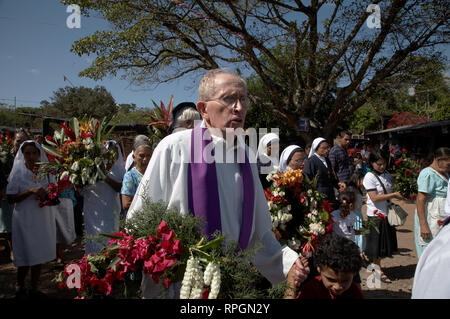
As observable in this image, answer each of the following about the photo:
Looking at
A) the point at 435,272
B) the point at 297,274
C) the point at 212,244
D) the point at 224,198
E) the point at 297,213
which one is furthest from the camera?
the point at 297,213

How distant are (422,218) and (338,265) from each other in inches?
116

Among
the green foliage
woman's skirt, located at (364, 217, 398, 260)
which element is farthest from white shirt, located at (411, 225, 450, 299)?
woman's skirt, located at (364, 217, 398, 260)

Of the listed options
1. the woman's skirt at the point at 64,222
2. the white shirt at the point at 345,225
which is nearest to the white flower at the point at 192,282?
the white shirt at the point at 345,225

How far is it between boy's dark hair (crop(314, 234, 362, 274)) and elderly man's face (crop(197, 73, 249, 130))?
1.09 meters

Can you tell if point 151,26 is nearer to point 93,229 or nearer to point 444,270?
point 93,229

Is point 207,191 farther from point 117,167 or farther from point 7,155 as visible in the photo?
point 7,155

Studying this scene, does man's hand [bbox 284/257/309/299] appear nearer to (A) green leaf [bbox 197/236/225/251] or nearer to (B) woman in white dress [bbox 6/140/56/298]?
(A) green leaf [bbox 197/236/225/251]

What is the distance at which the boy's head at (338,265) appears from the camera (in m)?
2.07

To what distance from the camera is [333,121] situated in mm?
13109

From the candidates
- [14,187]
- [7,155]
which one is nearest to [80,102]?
[7,155]

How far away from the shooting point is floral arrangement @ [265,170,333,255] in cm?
309

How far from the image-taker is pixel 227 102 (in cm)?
186

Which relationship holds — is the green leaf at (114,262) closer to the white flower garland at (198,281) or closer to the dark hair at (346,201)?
the white flower garland at (198,281)

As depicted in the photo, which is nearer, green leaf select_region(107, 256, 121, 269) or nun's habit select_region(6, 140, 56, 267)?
green leaf select_region(107, 256, 121, 269)
